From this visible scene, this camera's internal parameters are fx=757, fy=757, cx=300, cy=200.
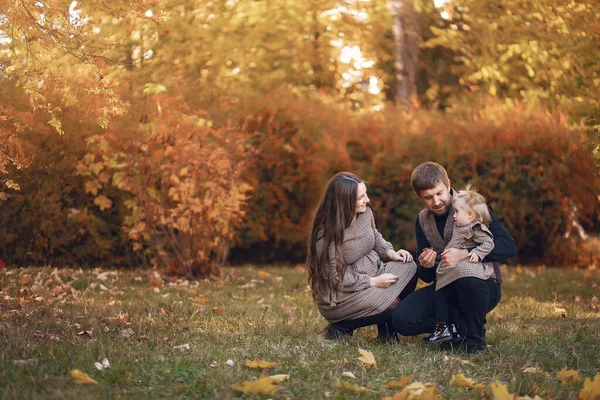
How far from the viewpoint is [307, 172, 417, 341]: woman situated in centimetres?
466

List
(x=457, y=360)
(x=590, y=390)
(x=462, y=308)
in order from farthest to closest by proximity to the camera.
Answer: (x=462, y=308)
(x=457, y=360)
(x=590, y=390)

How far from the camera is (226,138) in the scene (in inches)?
332

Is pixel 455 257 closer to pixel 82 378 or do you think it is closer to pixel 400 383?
pixel 400 383

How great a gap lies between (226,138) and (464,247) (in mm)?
4398

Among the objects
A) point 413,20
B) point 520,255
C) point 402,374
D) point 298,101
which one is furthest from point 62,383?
point 413,20

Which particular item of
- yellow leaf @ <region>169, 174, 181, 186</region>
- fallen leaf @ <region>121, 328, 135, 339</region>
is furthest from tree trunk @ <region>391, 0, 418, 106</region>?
fallen leaf @ <region>121, 328, 135, 339</region>

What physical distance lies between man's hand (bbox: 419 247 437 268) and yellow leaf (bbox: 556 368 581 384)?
39.3 inches

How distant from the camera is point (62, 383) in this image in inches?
134

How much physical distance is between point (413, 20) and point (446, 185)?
13434 millimetres

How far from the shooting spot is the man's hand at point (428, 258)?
455 centimetres

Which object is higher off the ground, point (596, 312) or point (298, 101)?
point (298, 101)

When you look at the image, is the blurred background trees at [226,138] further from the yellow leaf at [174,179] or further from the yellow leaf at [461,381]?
the yellow leaf at [461,381]

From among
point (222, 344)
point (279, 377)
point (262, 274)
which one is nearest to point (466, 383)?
point (279, 377)

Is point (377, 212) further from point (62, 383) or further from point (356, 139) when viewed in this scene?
point (62, 383)
